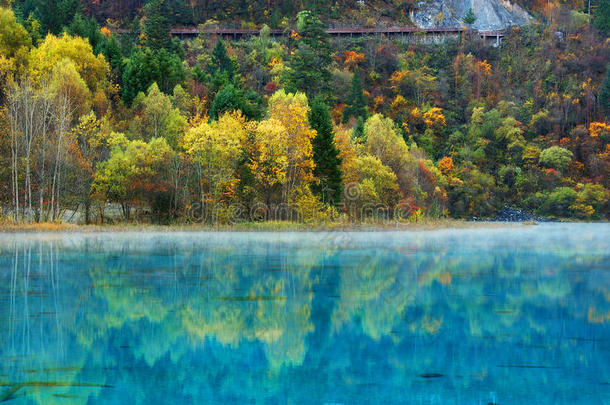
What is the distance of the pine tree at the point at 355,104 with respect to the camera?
112m

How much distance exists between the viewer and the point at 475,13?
170000 millimetres

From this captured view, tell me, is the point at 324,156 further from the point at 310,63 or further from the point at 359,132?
the point at 310,63

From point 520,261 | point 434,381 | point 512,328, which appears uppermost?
point 434,381

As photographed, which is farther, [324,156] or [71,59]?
[71,59]

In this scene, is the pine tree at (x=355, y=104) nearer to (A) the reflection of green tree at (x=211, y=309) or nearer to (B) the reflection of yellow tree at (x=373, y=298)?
(B) the reflection of yellow tree at (x=373, y=298)

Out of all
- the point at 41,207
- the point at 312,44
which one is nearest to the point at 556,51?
the point at 312,44

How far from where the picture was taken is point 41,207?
182 ft

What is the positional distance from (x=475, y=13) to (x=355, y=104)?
71.6 metres

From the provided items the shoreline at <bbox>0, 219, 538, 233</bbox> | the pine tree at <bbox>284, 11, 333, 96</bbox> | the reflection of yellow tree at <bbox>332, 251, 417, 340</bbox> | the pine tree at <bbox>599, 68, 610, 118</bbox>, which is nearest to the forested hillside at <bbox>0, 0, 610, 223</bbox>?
the pine tree at <bbox>599, 68, 610, 118</bbox>

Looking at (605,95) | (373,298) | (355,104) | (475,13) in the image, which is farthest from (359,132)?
(475,13)

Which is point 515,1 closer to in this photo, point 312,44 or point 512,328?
point 312,44

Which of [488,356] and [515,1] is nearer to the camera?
[488,356]

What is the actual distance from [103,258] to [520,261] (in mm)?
18671

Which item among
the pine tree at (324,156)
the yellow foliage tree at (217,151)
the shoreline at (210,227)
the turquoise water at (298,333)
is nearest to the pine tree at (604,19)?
the shoreline at (210,227)
